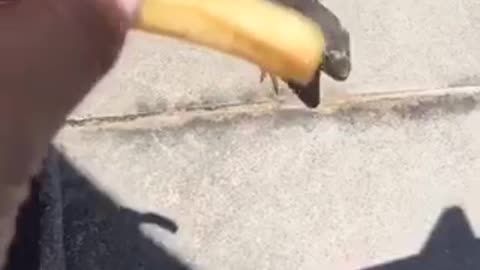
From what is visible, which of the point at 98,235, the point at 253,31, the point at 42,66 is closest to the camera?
the point at 42,66

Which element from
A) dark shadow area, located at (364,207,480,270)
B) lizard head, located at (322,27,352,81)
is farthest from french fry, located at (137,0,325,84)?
dark shadow area, located at (364,207,480,270)

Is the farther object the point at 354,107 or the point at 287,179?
the point at 354,107

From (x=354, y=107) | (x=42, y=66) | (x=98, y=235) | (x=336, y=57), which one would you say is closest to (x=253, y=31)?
(x=336, y=57)

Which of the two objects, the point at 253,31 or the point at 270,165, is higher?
the point at 253,31

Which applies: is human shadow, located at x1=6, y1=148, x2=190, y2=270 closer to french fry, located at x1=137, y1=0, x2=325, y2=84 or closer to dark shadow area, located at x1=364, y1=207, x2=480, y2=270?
dark shadow area, located at x1=364, y1=207, x2=480, y2=270

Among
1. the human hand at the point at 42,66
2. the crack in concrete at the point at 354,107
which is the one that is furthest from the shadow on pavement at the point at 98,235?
the human hand at the point at 42,66

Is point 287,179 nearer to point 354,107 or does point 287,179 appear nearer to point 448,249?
point 354,107

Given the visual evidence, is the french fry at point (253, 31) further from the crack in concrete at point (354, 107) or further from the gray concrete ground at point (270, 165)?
the crack in concrete at point (354, 107)
